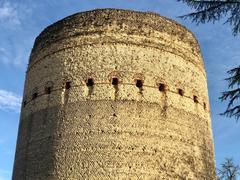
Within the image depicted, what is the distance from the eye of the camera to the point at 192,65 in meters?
12.1

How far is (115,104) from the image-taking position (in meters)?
10.4

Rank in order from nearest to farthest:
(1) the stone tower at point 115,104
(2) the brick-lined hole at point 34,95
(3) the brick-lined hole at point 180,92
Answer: (1) the stone tower at point 115,104
(3) the brick-lined hole at point 180,92
(2) the brick-lined hole at point 34,95

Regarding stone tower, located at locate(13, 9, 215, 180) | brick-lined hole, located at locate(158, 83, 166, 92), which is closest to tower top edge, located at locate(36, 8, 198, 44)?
stone tower, located at locate(13, 9, 215, 180)

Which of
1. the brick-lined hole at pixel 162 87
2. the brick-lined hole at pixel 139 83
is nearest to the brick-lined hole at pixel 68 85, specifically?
the brick-lined hole at pixel 139 83

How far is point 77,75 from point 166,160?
334 centimetres

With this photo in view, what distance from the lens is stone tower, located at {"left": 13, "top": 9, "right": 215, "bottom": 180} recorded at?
395 inches

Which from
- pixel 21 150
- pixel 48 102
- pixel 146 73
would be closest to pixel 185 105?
pixel 146 73

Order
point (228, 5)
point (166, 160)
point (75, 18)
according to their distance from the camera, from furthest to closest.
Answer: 1. point (75, 18)
2. point (166, 160)
3. point (228, 5)

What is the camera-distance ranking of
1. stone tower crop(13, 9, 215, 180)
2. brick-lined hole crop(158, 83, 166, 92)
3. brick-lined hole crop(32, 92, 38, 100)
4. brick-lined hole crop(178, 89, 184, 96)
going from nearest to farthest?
1. stone tower crop(13, 9, 215, 180)
2. brick-lined hole crop(158, 83, 166, 92)
3. brick-lined hole crop(178, 89, 184, 96)
4. brick-lined hole crop(32, 92, 38, 100)

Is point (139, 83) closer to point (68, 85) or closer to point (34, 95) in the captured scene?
point (68, 85)

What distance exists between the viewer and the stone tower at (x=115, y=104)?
10.0 metres

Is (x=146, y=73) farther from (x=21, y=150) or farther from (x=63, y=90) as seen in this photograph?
(x=21, y=150)

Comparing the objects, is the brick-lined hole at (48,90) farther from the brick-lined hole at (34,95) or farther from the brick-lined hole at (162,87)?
the brick-lined hole at (162,87)

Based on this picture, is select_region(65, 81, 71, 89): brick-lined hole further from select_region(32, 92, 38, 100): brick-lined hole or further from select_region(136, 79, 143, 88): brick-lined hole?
select_region(136, 79, 143, 88): brick-lined hole
